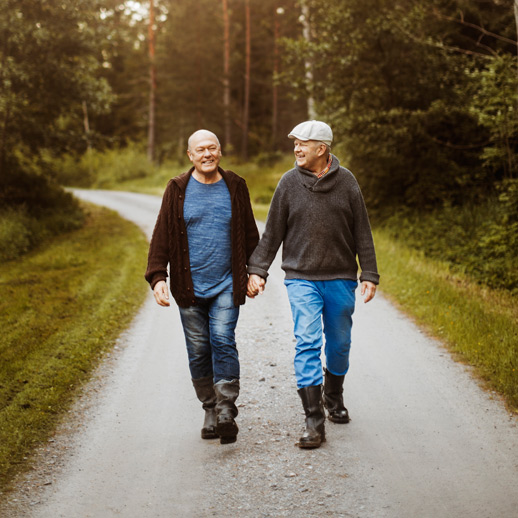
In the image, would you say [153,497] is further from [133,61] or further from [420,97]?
[133,61]

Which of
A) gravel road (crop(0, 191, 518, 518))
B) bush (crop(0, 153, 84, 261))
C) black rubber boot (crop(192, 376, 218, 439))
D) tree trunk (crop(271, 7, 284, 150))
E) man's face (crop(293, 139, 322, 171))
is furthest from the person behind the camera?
tree trunk (crop(271, 7, 284, 150))

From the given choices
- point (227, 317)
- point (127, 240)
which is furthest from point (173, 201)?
point (127, 240)

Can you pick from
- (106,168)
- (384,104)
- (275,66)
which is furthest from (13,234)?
(106,168)

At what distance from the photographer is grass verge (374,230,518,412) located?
5.77 meters

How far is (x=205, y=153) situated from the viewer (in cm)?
427

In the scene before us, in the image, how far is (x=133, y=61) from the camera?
1826 inches

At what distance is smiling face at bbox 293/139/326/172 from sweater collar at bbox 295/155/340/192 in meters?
0.06

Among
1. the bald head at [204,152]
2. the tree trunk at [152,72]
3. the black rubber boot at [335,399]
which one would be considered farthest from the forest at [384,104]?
the tree trunk at [152,72]

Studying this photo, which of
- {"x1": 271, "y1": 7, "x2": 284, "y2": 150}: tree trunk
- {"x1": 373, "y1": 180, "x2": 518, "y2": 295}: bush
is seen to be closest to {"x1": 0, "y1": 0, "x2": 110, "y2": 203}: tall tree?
{"x1": 373, "y1": 180, "x2": 518, "y2": 295}: bush

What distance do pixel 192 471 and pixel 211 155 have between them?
6.87 feet

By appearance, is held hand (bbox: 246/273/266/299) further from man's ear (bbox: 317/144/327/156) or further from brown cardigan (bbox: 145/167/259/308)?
man's ear (bbox: 317/144/327/156)

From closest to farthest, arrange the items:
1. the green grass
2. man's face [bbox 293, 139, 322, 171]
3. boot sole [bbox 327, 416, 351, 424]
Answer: man's face [bbox 293, 139, 322, 171], boot sole [bbox 327, 416, 351, 424], the green grass

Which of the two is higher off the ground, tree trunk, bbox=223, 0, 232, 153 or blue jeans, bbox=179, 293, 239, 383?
tree trunk, bbox=223, 0, 232, 153

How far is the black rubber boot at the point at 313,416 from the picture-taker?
4.30m
